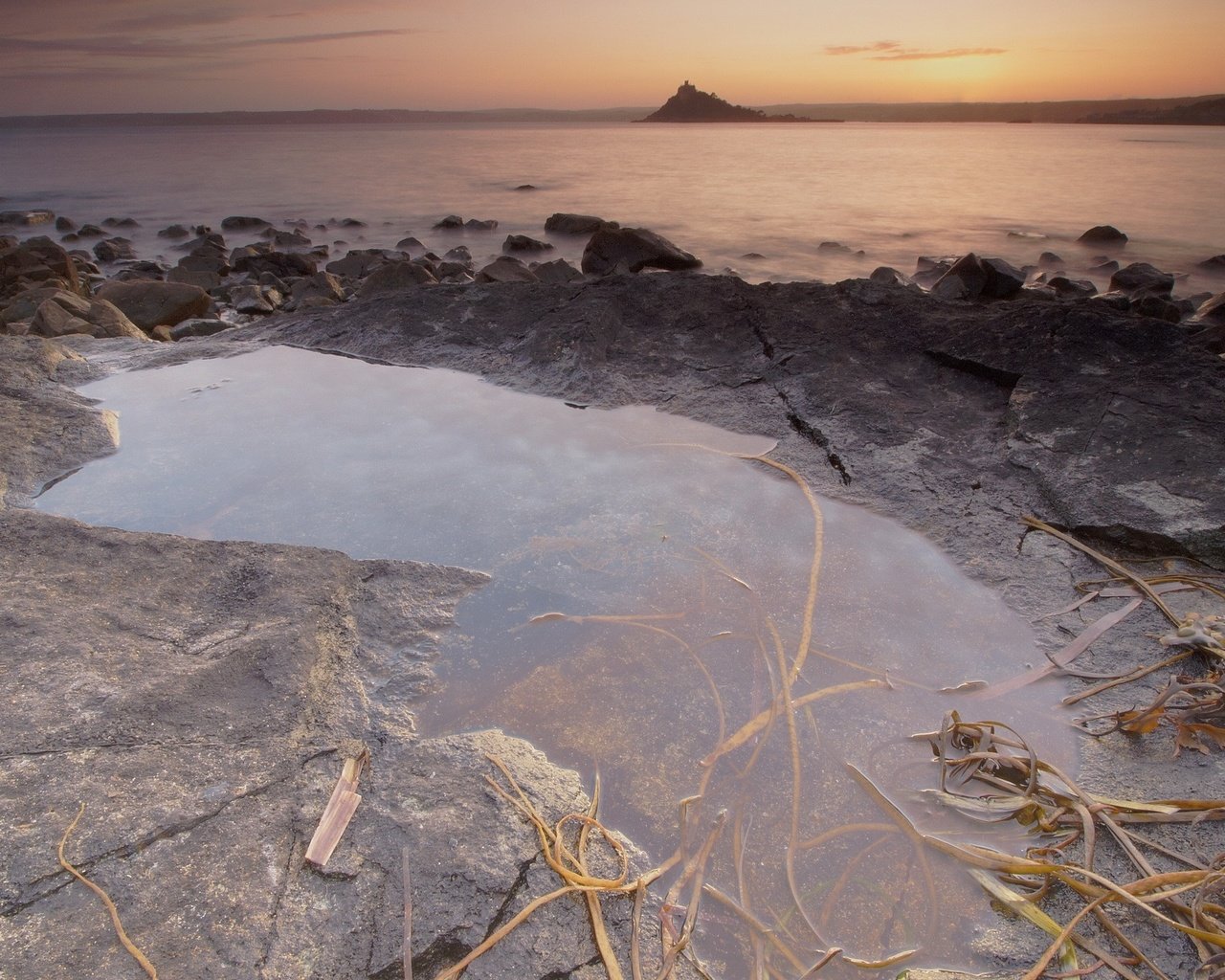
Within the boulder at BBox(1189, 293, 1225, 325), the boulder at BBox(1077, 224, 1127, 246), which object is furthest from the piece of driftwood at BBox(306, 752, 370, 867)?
the boulder at BBox(1077, 224, 1127, 246)

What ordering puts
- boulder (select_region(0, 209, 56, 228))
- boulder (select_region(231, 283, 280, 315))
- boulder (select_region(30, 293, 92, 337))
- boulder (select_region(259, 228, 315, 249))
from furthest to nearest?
1. boulder (select_region(0, 209, 56, 228))
2. boulder (select_region(259, 228, 315, 249))
3. boulder (select_region(231, 283, 280, 315))
4. boulder (select_region(30, 293, 92, 337))

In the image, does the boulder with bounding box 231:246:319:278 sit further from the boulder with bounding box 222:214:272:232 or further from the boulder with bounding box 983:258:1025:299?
the boulder with bounding box 983:258:1025:299

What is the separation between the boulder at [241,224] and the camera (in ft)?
43.7

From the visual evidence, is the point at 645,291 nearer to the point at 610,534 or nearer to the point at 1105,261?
the point at 610,534

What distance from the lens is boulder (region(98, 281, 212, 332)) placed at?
5434 millimetres

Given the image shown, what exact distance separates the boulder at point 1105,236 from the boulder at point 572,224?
7.15m

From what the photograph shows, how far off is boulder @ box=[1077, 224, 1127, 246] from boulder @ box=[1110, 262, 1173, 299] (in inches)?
183

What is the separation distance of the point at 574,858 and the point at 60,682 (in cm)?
122

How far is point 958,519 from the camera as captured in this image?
2689mm

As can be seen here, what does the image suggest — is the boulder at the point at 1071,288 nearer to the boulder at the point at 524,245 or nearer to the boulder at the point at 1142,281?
the boulder at the point at 1142,281

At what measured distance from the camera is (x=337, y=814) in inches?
60.3

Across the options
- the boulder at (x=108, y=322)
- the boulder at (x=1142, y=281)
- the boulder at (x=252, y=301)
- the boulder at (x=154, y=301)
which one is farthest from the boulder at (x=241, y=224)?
the boulder at (x=1142, y=281)

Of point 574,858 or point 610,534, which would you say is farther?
point 610,534

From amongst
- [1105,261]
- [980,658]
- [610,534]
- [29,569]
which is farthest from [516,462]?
[1105,261]
